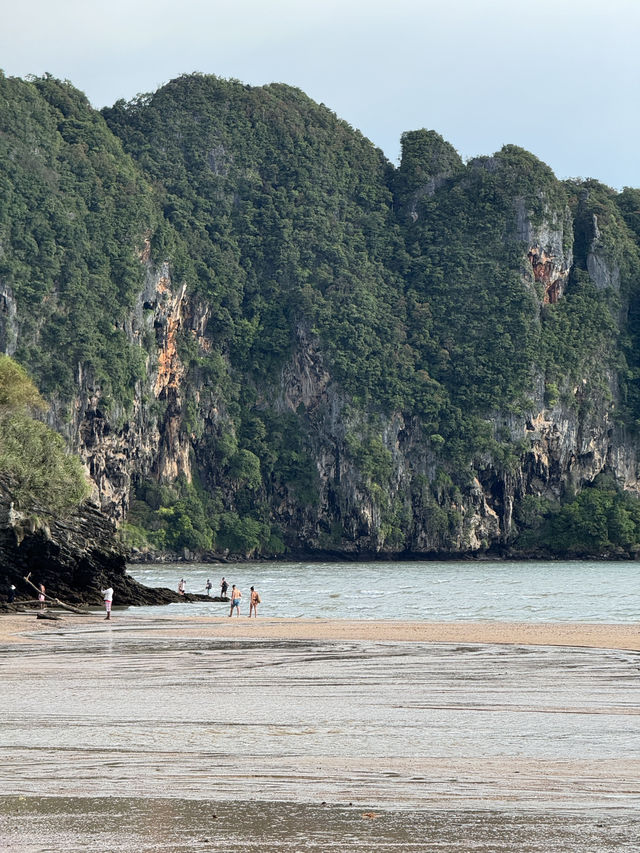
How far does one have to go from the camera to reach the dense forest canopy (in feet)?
388

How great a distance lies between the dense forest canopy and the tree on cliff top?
6257cm

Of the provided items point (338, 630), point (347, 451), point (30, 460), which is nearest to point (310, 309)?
point (347, 451)

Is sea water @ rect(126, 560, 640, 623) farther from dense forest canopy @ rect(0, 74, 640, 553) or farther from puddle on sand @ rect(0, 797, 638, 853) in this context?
dense forest canopy @ rect(0, 74, 640, 553)

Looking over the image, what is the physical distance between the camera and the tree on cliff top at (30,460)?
134 feet

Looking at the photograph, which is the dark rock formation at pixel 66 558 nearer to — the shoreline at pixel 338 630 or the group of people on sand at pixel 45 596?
the group of people on sand at pixel 45 596

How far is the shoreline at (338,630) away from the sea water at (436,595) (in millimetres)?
3602

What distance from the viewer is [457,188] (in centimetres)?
14838

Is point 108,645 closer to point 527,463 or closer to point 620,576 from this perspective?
point 620,576

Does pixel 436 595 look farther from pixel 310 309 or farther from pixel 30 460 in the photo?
pixel 310 309

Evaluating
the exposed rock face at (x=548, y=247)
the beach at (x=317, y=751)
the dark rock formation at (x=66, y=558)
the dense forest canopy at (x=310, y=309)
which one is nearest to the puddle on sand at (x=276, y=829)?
the beach at (x=317, y=751)

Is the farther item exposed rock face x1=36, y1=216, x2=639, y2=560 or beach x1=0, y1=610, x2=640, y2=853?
exposed rock face x1=36, y1=216, x2=639, y2=560

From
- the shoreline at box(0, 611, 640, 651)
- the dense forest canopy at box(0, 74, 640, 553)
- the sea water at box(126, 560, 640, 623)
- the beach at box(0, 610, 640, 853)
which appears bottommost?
the sea water at box(126, 560, 640, 623)

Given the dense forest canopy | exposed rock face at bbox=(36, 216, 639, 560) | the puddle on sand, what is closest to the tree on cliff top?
the puddle on sand

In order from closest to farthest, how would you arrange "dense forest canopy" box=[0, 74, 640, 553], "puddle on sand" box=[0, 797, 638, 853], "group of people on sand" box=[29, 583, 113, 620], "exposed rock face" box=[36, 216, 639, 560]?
"puddle on sand" box=[0, 797, 638, 853] → "group of people on sand" box=[29, 583, 113, 620] → "dense forest canopy" box=[0, 74, 640, 553] → "exposed rock face" box=[36, 216, 639, 560]
